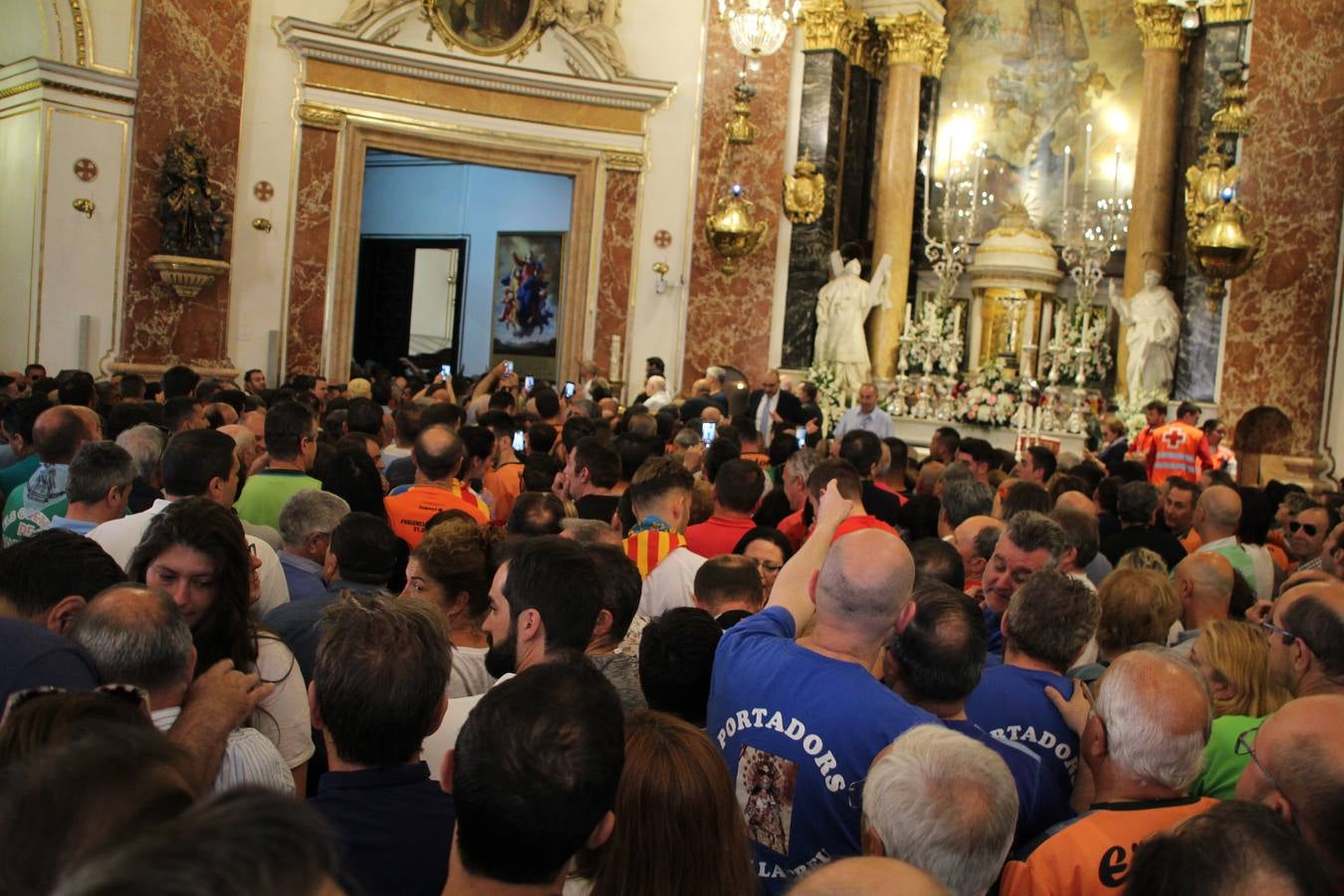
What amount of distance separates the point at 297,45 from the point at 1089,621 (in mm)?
14716

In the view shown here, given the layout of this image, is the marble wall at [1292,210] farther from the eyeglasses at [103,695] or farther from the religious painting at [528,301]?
the eyeglasses at [103,695]

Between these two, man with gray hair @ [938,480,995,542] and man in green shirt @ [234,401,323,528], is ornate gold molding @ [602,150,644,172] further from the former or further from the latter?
man in green shirt @ [234,401,323,528]

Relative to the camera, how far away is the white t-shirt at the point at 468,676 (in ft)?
12.5

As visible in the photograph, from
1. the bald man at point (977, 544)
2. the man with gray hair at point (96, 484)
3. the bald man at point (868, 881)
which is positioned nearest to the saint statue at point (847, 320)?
the bald man at point (977, 544)

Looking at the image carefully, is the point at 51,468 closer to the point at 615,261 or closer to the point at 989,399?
the point at 989,399

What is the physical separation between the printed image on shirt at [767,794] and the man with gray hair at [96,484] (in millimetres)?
2840

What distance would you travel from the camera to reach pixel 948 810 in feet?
7.75

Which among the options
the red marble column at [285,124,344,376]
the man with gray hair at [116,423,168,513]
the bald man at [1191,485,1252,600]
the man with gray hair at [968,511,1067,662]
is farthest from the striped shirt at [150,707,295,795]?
the red marble column at [285,124,344,376]

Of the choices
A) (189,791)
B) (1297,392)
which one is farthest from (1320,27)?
(189,791)

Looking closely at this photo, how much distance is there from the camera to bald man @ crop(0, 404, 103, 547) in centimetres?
533

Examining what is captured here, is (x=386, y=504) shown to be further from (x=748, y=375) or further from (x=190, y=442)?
(x=748, y=375)

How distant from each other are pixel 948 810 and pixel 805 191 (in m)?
15.7

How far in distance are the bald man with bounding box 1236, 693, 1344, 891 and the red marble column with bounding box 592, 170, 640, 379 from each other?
50.6 feet

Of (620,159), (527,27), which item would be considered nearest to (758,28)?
(620,159)
